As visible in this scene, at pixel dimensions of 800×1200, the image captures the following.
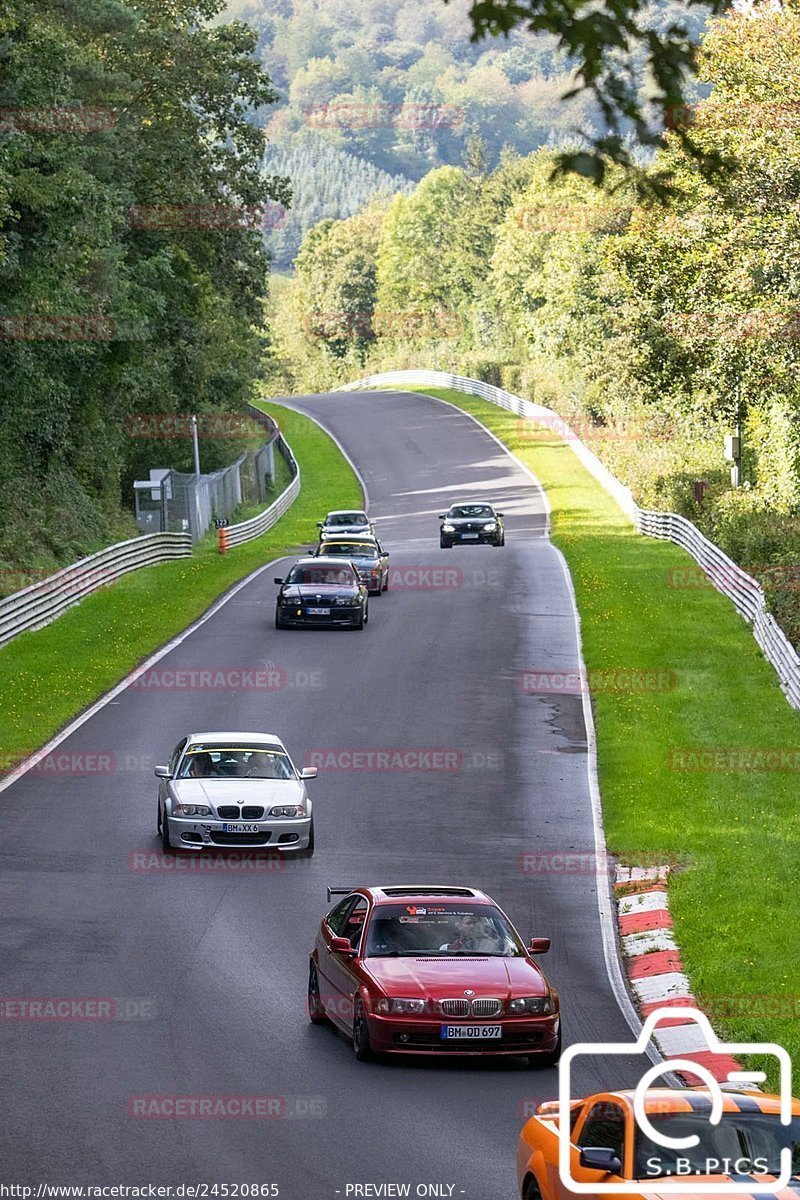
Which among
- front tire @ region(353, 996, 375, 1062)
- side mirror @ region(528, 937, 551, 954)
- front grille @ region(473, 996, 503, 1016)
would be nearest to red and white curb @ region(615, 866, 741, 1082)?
side mirror @ region(528, 937, 551, 954)

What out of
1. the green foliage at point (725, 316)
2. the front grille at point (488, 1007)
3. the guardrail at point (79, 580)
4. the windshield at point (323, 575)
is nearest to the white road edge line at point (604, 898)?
the front grille at point (488, 1007)

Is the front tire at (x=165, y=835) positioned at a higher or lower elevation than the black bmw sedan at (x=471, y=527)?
lower

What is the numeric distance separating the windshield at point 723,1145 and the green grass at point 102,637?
63.5 feet

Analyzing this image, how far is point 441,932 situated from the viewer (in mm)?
14359

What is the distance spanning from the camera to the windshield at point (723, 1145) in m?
7.29

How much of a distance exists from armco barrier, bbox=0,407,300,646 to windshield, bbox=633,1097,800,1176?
30.0 metres

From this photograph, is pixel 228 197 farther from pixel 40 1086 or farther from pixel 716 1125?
pixel 716 1125

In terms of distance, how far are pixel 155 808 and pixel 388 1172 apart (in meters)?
13.2

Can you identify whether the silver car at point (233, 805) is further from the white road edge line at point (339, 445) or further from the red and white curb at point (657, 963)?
the white road edge line at point (339, 445)

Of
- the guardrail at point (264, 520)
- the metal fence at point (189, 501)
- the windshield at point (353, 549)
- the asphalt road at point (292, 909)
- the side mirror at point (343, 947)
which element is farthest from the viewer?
the metal fence at point (189, 501)

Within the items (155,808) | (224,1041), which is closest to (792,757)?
(155,808)

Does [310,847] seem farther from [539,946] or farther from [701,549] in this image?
[701,549]

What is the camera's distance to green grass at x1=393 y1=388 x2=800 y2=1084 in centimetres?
1574

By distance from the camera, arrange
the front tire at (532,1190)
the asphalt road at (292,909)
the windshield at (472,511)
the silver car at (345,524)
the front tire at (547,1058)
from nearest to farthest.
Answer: the front tire at (532,1190) → the asphalt road at (292,909) → the front tire at (547,1058) → the silver car at (345,524) → the windshield at (472,511)
